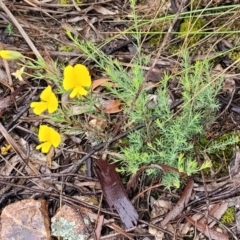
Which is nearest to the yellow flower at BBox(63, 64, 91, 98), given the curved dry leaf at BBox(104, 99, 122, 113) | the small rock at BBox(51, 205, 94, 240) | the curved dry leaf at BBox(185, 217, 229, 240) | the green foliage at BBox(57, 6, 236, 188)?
the green foliage at BBox(57, 6, 236, 188)

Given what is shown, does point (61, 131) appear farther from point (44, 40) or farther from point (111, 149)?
point (44, 40)

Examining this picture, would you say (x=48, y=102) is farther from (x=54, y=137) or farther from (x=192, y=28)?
(x=192, y=28)

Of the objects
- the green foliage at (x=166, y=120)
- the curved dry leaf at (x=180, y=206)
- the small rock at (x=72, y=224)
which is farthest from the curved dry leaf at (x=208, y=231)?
the small rock at (x=72, y=224)

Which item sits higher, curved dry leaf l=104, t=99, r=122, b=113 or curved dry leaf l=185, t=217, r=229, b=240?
curved dry leaf l=104, t=99, r=122, b=113

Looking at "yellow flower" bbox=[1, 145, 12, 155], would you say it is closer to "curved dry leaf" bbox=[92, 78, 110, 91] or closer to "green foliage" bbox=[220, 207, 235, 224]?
"curved dry leaf" bbox=[92, 78, 110, 91]

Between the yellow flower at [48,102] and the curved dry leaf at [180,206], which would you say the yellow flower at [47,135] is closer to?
the yellow flower at [48,102]

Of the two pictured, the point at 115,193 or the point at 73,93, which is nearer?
the point at 73,93

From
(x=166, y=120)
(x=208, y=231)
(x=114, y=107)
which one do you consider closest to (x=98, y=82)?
(x=114, y=107)
